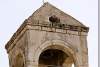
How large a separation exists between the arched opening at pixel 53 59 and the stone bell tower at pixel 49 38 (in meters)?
0.29

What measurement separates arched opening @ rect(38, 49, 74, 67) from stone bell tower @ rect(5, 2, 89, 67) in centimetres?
29

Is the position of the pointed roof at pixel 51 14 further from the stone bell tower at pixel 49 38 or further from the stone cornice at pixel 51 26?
the stone cornice at pixel 51 26

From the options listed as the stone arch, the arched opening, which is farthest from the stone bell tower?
the arched opening

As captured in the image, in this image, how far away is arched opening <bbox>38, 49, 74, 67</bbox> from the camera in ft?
69.5

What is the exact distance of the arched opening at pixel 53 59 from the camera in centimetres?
2119

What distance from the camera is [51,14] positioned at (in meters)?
20.3

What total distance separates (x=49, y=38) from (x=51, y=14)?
0.93 metres

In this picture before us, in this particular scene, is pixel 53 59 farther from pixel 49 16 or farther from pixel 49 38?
pixel 49 16

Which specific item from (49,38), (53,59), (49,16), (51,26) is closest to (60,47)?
(49,38)

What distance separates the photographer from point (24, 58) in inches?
772

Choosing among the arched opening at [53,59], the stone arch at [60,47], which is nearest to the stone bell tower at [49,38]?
the stone arch at [60,47]

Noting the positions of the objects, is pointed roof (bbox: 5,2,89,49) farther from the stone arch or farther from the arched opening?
the arched opening

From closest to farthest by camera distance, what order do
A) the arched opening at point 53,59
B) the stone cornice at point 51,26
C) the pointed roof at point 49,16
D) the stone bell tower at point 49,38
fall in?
the stone bell tower at point 49,38 → the stone cornice at point 51,26 → the pointed roof at point 49,16 → the arched opening at point 53,59

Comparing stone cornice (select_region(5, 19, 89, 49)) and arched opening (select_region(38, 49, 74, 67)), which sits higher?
stone cornice (select_region(5, 19, 89, 49))
